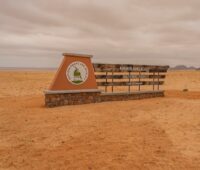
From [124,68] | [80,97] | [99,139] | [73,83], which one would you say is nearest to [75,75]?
[73,83]

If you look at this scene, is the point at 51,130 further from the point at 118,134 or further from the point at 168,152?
the point at 168,152

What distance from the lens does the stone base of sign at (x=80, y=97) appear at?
1229cm

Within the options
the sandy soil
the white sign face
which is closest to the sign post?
the white sign face

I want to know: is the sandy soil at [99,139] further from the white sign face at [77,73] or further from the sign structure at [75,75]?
the white sign face at [77,73]

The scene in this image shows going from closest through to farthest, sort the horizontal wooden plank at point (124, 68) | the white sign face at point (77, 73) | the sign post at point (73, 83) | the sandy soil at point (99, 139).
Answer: the sandy soil at point (99, 139) < the sign post at point (73, 83) < the white sign face at point (77, 73) < the horizontal wooden plank at point (124, 68)

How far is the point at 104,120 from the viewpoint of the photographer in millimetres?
9461

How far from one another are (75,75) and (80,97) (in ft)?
3.61

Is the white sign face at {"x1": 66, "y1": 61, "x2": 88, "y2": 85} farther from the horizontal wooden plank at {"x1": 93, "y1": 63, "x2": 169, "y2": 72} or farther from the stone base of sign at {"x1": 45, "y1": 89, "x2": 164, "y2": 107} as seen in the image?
the horizontal wooden plank at {"x1": 93, "y1": 63, "x2": 169, "y2": 72}

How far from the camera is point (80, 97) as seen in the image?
13.2m

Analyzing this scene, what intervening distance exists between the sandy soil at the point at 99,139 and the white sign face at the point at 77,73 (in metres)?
2.18

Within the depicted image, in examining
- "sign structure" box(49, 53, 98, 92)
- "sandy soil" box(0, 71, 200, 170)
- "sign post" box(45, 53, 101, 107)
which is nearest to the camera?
"sandy soil" box(0, 71, 200, 170)

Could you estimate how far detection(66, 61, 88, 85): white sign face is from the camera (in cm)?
1295

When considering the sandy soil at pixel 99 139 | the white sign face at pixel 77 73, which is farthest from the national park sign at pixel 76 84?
the sandy soil at pixel 99 139

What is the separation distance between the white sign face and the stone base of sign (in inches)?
21.5
